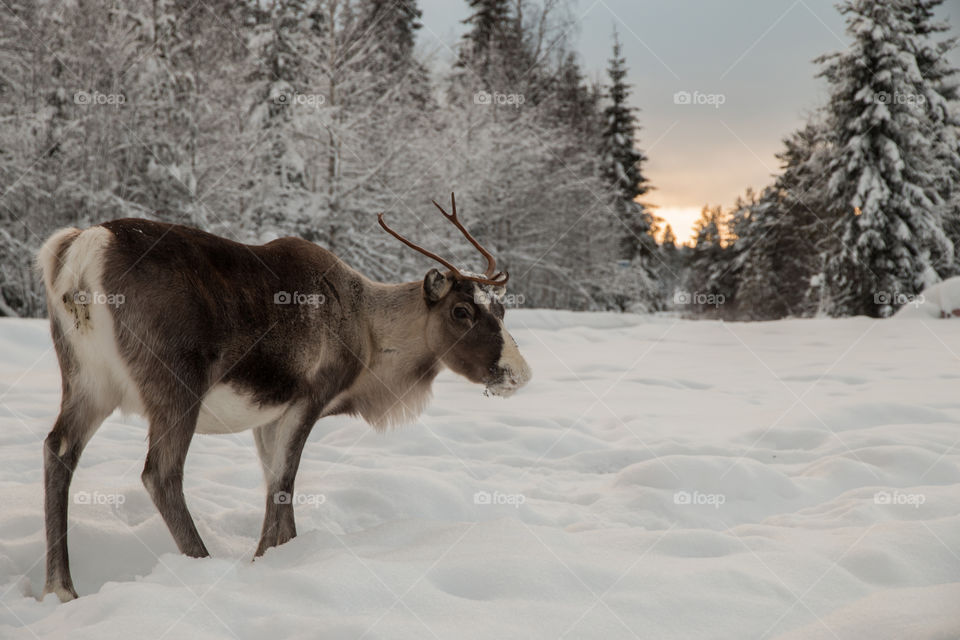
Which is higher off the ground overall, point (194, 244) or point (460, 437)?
point (194, 244)

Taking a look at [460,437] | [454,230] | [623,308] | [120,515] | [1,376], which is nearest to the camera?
[120,515]

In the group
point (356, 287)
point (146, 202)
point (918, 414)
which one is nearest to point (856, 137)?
point (918, 414)

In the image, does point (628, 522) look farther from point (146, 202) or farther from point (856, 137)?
point (856, 137)

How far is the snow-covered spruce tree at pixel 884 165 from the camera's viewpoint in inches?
782

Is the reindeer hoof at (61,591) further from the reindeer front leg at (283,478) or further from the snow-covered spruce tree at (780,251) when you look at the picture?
the snow-covered spruce tree at (780,251)

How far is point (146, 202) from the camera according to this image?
14570 mm

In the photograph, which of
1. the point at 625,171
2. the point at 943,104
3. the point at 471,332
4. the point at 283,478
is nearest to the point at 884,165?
the point at 943,104

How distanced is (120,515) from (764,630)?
294 centimetres

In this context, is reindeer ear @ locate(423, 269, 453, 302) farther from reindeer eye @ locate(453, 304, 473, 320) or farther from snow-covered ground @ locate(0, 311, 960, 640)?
snow-covered ground @ locate(0, 311, 960, 640)

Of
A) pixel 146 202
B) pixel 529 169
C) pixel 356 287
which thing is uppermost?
pixel 529 169

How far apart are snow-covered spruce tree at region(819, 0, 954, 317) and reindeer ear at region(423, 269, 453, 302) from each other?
1980 centimetres

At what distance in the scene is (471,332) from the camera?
3775mm

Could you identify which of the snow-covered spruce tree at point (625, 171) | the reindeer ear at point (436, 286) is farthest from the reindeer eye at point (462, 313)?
the snow-covered spruce tree at point (625, 171)

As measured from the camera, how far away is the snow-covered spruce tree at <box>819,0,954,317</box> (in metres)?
19.9
